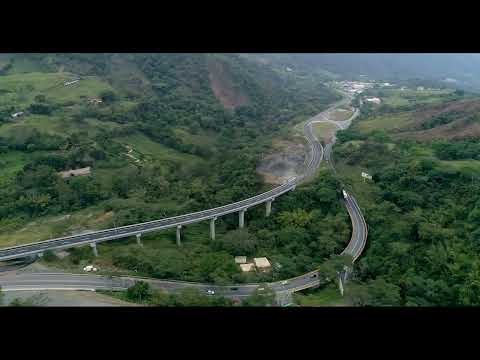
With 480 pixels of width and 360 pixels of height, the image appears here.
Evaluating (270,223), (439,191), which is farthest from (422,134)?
(270,223)

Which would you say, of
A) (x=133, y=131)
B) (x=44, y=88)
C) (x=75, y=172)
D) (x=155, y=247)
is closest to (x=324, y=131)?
(x=133, y=131)

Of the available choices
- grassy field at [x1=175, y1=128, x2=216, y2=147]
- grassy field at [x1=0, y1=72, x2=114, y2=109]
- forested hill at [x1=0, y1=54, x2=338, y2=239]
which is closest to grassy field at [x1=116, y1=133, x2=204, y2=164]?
forested hill at [x1=0, y1=54, x2=338, y2=239]

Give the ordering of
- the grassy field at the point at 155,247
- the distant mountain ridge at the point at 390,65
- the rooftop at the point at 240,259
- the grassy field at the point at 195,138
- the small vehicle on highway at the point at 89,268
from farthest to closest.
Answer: the distant mountain ridge at the point at 390,65 → the grassy field at the point at 195,138 → the rooftop at the point at 240,259 → the grassy field at the point at 155,247 → the small vehicle on highway at the point at 89,268

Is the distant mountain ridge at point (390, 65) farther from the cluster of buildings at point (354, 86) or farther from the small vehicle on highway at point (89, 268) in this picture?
the small vehicle on highway at point (89, 268)

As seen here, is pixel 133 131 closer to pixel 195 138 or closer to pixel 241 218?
pixel 195 138

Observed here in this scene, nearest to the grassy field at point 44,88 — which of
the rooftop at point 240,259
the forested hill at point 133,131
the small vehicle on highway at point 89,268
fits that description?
the forested hill at point 133,131

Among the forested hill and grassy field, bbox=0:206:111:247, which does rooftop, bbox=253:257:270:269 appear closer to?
the forested hill
